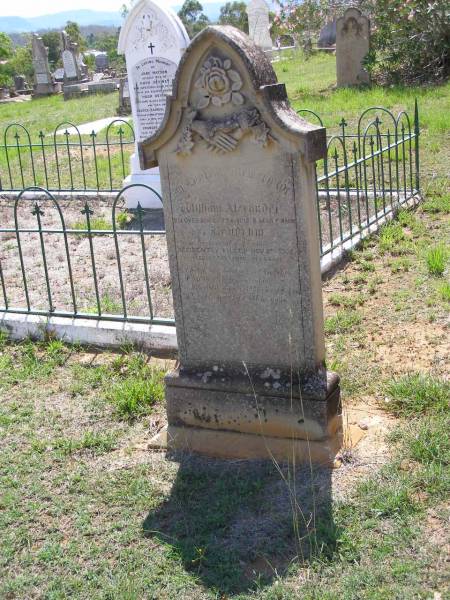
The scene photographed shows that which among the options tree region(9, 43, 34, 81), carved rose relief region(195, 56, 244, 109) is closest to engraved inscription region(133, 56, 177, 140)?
carved rose relief region(195, 56, 244, 109)

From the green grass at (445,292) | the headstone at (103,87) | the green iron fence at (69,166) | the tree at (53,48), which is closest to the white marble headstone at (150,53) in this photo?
the green iron fence at (69,166)

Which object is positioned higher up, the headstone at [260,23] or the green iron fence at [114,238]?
the headstone at [260,23]

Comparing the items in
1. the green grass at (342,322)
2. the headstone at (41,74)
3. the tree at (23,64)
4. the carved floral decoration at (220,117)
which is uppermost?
the tree at (23,64)

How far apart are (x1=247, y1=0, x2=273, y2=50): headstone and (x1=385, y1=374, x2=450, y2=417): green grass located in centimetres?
2769

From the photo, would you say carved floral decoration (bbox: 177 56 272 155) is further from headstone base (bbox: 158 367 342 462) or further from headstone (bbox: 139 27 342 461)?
headstone base (bbox: 158 367 342 462)

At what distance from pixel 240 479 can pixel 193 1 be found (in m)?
71.4

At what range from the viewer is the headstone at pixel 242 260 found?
3.46 meters

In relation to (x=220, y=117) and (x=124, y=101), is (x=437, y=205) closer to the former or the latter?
(x=220, y=117)

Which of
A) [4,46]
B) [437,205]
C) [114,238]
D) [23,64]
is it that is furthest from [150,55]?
[4,46]

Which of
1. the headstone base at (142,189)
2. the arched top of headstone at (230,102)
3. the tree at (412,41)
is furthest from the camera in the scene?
the tree at (412,41)

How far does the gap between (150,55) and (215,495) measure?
6765 millimetres

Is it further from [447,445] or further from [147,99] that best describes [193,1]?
[447,445]

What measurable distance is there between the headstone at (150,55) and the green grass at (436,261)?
12.6 ft

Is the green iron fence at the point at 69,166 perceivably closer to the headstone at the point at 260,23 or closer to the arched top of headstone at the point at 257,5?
the headstone at the point at 260,23
